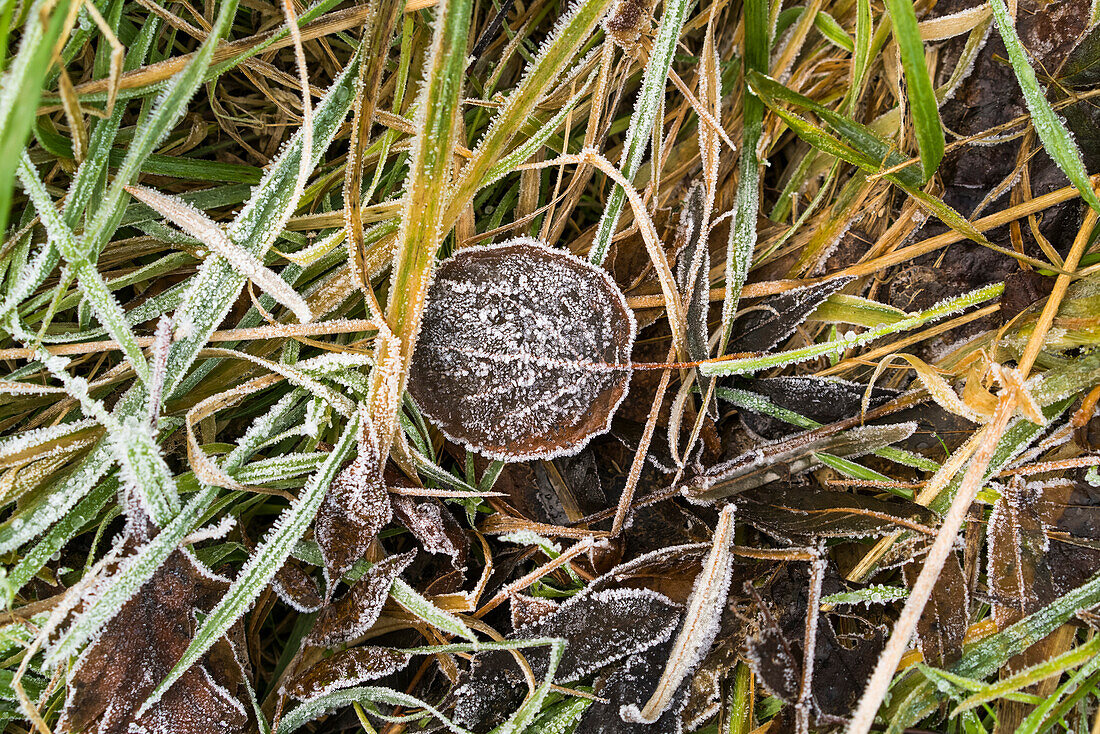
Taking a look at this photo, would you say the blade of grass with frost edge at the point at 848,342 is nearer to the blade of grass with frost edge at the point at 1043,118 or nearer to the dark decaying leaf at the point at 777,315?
the dark decaying leaf at the point at 777,315

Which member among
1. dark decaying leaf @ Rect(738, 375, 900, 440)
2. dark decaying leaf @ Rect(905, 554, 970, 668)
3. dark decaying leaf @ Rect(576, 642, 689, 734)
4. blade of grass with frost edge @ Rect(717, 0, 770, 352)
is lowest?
dark decaying leaf @ Rect(576, 642, 689, 734)

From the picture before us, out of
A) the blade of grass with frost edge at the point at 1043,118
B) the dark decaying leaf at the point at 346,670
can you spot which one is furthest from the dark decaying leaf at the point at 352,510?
the blade of grass with frost edge at the point at 1043,118

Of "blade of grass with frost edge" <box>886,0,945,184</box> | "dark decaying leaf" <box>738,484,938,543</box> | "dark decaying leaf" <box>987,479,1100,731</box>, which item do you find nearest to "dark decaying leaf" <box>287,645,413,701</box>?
"dark decaying leaf" <box>738,484,938,543</box>

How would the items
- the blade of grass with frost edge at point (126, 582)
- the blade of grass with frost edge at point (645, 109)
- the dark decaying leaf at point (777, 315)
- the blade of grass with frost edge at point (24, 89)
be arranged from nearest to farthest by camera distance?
the blade of grass with frost edge at point (24, 89) < the blade of grass with frost edge at point (126, 582) < the blade of grass with frost edge at point (645, 109) < the dark decaying leaf at point (777, 315)

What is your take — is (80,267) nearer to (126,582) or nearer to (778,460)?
(126,582)

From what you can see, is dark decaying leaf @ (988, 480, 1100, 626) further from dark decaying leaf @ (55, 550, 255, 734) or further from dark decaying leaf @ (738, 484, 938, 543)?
dark decaying leaf @ (55, 550, 255, 734)

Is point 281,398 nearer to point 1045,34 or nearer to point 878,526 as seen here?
point 878,526
